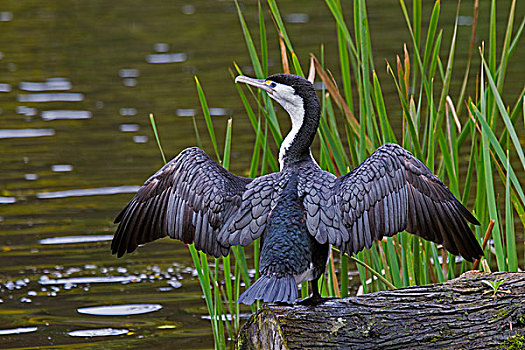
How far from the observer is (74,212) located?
318 inches

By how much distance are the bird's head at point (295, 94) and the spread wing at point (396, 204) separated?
0.37 meters

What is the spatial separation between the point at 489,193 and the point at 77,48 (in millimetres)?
11178

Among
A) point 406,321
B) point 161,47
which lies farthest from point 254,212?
point 161,47

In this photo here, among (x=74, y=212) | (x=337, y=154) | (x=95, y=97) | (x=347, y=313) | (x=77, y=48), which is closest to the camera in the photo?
(x=347, y=313)

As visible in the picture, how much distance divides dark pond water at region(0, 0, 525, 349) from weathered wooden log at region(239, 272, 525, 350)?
2448 millimetres

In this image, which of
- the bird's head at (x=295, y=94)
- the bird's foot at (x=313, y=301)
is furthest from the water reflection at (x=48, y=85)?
the bird's foot at (x=313, y=301)

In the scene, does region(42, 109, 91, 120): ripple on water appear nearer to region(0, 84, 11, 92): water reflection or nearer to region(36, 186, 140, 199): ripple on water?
region(0, 84, 11, 92): water reflection

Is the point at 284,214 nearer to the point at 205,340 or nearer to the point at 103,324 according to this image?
the point at 205,340

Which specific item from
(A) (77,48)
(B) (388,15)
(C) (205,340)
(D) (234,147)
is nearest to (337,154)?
(C) (205,340)

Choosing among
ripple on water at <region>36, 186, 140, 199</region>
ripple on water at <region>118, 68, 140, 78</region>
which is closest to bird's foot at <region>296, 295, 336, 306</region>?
ripple on water at <region>36, 186, 140, 199</region>

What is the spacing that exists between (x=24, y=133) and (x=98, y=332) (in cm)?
506

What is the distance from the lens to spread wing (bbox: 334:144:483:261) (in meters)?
3.58

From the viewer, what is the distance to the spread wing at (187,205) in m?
3.76

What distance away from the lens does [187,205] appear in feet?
12.6
